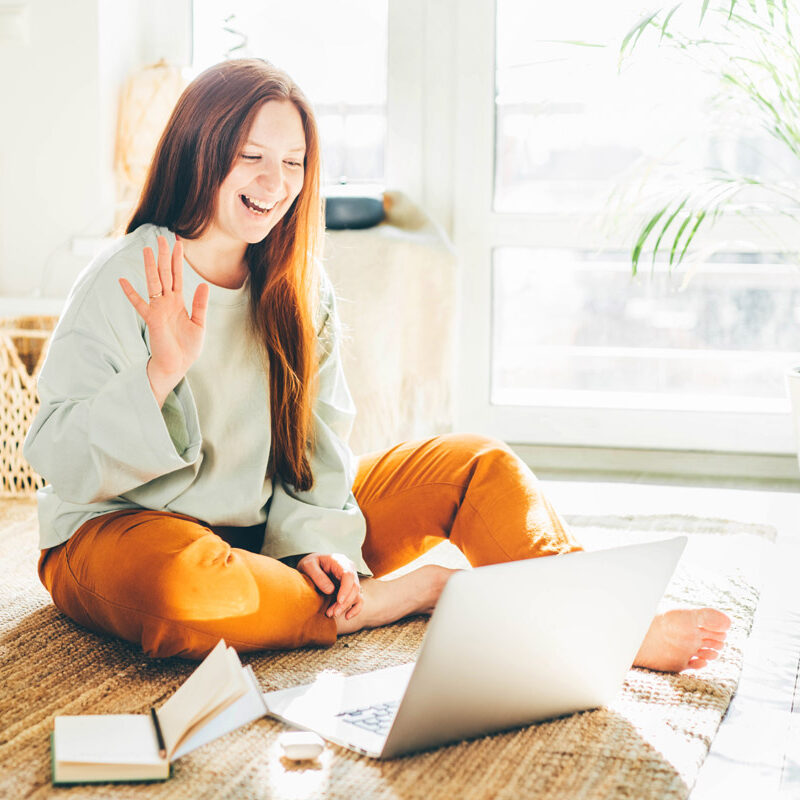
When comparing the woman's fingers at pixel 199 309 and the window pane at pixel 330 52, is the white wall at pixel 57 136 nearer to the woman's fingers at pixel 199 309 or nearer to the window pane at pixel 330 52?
the window pane at pixel 330 52

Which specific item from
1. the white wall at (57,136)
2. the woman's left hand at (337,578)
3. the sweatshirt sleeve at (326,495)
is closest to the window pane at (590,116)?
the white wall at (57,136)

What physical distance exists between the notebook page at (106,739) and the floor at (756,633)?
0.55 m

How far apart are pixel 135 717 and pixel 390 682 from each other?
0.98ft

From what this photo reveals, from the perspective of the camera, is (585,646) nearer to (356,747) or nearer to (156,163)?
(356,747)

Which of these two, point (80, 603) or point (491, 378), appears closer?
point (80, 603)

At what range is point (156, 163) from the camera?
5.17ft

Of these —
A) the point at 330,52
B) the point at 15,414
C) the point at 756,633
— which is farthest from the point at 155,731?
the point at 330,52

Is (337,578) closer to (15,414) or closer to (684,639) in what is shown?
(684,639)

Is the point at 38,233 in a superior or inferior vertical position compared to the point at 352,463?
superior

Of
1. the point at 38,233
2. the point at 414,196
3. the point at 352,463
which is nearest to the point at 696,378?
the point at 414,196

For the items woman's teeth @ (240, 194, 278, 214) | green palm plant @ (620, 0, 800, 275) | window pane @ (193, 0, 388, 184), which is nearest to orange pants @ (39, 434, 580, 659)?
woman's teeth @ (240, 194, 278, 214)

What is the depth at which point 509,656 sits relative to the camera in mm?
1139

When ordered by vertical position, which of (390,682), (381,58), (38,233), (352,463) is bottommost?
(390,682)

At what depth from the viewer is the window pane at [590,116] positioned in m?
2.73
